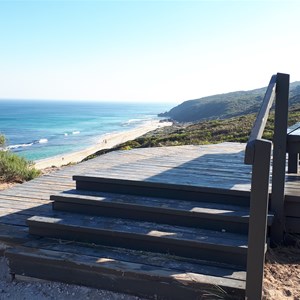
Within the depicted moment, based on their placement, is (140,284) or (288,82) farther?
(288,82)

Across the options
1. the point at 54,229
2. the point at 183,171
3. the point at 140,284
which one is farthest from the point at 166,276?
the point at 183,171

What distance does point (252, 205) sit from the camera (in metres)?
2.17

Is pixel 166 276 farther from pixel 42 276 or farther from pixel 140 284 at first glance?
pixel 42 276

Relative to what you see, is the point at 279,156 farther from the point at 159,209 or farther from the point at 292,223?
→ the point at 159,209

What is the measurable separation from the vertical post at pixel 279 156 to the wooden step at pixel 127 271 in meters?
0.78

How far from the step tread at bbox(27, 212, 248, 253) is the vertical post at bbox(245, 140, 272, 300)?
0.34m

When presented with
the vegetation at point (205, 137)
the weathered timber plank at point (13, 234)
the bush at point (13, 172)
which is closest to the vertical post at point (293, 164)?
the weathered timber plank at point (13, 234)

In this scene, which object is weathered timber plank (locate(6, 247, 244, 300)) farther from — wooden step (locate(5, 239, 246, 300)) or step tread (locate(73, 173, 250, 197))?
step tread (locate(73, 173, 250, 197))

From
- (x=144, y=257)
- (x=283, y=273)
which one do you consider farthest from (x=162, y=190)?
(x=283, y=273)

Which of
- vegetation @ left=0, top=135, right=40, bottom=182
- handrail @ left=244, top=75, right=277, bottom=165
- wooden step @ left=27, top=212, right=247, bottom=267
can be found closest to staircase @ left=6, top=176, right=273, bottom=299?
wooden step @ left=27, top=212, right=247, bottom=267

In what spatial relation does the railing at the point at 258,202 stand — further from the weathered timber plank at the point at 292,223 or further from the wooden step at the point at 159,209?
the weathered timber plank at the point at 292,223

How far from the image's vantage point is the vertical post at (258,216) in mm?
2111

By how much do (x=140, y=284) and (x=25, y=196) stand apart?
2.41 m

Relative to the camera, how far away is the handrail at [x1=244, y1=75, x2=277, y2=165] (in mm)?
2115
